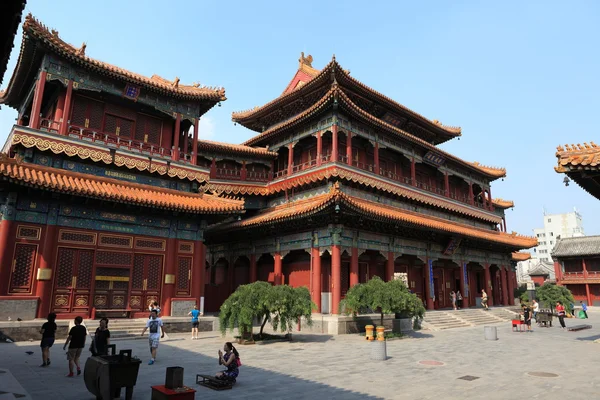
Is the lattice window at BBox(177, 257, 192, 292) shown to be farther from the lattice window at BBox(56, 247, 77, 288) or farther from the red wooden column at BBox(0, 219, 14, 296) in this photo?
the red wooden column at BBox(0, 219, 14, 296)

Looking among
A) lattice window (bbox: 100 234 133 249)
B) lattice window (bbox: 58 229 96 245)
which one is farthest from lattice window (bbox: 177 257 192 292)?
lattice window (bbox: 58 229 96 245)

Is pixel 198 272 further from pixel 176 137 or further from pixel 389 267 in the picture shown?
pixel 389 267

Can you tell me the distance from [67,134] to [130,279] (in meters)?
7.04

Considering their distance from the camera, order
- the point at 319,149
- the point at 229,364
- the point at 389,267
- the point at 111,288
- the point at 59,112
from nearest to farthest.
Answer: the point at 229,364
the point at 111,288
the point at 59,112
the point at 389,267
the point at 319,149

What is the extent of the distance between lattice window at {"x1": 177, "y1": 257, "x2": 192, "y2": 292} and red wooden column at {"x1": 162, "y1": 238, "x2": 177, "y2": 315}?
0.87ft

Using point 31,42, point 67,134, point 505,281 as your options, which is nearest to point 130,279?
point 67,134

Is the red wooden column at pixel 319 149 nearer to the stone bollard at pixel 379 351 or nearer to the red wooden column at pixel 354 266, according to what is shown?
the red wooden column at pixel 354 266

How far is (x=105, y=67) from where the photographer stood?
1866 cm

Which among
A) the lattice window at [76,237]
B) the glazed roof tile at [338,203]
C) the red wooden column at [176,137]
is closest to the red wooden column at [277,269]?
the glazed roof tile at [338,203]

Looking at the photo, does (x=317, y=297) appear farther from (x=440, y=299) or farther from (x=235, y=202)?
(x=440, y=299)

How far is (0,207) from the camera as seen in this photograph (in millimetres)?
16031

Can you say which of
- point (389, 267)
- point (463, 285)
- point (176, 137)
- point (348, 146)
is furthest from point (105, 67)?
point (463, 285)

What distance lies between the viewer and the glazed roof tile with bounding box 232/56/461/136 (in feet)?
73.7

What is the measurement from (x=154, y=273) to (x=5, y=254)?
19.2 ft
